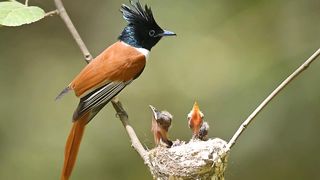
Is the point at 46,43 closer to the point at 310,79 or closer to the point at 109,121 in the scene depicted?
the point at 109,121

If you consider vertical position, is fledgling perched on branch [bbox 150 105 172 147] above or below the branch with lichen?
above

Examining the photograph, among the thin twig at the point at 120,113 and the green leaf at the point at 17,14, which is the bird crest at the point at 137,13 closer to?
the thin twig at the point at 120,113

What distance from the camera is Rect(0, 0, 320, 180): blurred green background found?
5.41 m

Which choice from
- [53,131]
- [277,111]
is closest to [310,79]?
[277,111]

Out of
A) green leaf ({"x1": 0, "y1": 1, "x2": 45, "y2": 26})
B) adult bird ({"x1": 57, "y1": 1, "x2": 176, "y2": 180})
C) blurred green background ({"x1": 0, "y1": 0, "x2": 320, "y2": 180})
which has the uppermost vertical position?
green leaf ({"x1": 0, "y1": 1, "x2": 45, "y2": 26})

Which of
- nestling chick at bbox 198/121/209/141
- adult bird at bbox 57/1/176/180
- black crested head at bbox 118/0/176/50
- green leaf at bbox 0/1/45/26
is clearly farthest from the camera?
black crested head at bbox 118/0/176/50

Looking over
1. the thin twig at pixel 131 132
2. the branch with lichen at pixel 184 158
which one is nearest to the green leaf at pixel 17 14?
the branch with lichen at pixel 184 158

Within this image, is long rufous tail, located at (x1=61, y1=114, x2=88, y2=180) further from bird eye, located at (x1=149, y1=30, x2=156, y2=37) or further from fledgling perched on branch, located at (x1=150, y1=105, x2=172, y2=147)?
bird eye, located at (x1=149, y1=30, x2=156, y2=37)

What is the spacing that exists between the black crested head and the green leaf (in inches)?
35.9

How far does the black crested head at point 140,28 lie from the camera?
153 inches

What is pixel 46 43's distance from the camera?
307 inches

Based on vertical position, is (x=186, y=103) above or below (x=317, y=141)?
above

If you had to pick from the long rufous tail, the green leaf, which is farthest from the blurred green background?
the green leaf

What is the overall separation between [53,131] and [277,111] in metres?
2.23
